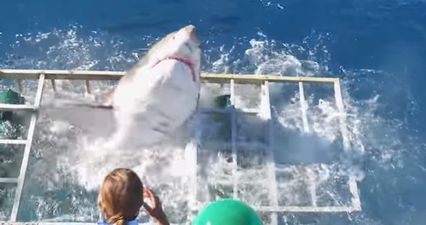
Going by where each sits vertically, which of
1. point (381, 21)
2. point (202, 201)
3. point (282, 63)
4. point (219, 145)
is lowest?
point (202, 201)

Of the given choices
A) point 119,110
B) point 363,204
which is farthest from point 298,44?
point 119,110

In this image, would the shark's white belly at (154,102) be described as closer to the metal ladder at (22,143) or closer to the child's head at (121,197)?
the metal ladder at (22,143)

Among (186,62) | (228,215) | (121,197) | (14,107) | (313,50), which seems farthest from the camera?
(313,50)

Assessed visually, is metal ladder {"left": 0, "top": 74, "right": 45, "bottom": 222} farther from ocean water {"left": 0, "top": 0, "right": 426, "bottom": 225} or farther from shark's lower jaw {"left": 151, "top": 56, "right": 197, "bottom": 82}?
ocean water {"left": 0, "top": 0, "right": 426, "bottom": 225}

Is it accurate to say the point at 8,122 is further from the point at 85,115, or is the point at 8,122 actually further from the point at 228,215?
the point at 228,215

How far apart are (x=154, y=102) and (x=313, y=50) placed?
3.65 metres

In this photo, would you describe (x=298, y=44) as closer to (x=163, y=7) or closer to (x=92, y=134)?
(x=163, y=7)

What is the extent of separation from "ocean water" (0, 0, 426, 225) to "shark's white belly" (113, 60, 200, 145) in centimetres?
157

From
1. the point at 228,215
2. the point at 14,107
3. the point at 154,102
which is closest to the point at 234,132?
the point at 154,102

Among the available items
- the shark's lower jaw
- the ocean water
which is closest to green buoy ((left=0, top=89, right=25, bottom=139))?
the shark's lower jaw

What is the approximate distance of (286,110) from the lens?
805 centimetres

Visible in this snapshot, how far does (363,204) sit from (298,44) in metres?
2.84

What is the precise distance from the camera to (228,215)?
422cm

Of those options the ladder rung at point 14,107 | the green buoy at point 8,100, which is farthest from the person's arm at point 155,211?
the green buoy at point 8,100
